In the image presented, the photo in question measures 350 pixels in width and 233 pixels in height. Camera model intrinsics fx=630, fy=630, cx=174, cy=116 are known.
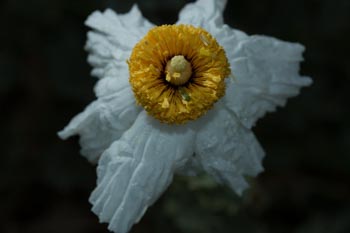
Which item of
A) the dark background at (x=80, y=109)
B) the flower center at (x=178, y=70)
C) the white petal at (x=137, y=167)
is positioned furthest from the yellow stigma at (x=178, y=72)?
the dark background at (x=80, y=109)

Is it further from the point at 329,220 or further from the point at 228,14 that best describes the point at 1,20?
the point at 329,220

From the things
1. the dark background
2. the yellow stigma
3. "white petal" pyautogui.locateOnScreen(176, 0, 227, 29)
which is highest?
"white petal" pyautogui.locateOnScreen(176, 0, 227, 29)

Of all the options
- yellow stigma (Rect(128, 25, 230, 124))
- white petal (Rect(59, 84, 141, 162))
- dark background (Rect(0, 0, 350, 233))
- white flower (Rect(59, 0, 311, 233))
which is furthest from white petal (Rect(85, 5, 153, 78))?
dark background (Rect(0, 0, 350, 233))

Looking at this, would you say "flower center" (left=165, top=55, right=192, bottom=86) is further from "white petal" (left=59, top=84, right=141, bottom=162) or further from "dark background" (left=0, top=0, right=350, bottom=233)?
"dark background" (left=0, top=0, right=350, bottom=233)

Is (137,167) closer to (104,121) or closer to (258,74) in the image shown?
(104,121)

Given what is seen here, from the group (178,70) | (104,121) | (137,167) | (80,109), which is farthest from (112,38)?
(80,109)

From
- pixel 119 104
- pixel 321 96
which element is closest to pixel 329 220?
pixel 321 96

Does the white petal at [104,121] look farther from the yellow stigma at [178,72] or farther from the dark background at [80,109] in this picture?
the dark background at [80,109]
